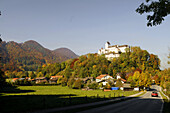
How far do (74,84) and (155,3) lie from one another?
70.0 m

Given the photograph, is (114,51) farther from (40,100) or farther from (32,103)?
(32,103)

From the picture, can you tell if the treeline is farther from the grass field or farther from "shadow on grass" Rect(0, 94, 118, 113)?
"shadow on grass" Rect(0, 94, 118, 113)

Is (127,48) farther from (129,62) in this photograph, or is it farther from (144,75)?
(144,75)

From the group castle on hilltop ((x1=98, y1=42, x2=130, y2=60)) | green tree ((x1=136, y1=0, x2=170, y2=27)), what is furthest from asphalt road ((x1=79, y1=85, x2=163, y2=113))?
castle on hilltop ((x1=98, y1=42, x2=130, y2=60))

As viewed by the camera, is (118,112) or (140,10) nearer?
(140,10)

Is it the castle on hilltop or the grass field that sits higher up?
the castle on hilltop

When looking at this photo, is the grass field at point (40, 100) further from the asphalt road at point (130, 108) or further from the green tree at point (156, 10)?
the green tree at point (156, 10)

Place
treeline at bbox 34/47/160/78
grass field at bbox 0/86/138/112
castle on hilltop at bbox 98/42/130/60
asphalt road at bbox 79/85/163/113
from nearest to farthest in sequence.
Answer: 1. asphalt road at bbox 79/85/163/113
2. grass field at bbox 0/86/138/112
3. treeline at bbox 34/47/160/78
4. castle on hilltop at bbox 98/42/130/60

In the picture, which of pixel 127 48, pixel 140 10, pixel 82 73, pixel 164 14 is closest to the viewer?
pixel 164 14

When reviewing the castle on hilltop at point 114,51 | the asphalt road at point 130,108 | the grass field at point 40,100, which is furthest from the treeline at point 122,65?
the asphalt road at point 130,108

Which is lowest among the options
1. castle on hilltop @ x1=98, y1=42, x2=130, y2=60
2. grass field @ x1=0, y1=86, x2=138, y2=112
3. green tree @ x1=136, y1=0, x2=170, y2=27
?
grass field @ x1=0, y1=86, x2=138, y2=112

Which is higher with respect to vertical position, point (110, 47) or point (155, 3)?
point (110, 47)

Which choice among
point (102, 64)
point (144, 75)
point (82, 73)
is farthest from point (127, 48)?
point (144, 75)

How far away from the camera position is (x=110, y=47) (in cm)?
19338
